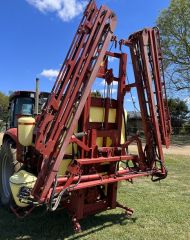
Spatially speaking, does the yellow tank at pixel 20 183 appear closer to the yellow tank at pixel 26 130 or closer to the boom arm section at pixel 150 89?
the yellow tank at pixel 26 130

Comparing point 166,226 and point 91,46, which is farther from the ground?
point 91,46

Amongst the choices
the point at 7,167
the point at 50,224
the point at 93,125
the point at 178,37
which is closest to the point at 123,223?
the point at 50,224

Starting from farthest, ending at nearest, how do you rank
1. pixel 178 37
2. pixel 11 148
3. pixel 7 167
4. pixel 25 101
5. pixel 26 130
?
pixel 178 37 → pixel 25 101 → pixel 7 167 → pixel 11 148 → pixel 26 130

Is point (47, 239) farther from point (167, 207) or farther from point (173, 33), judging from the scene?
point (173, 33)

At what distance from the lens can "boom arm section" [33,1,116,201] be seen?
428cm

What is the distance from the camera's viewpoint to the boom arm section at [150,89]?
17.9 ft

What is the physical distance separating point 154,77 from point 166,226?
231 centimetres

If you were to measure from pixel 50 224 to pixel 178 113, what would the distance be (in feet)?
113

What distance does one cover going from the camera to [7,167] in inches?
258

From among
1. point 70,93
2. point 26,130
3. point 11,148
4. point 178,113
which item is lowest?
point 11,148

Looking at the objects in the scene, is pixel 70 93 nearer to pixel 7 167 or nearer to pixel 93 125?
pixel 93 125

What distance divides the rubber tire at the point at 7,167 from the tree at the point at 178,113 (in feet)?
101

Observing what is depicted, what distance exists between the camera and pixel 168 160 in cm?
1352

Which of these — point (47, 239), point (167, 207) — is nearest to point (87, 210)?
point (47, 239)
